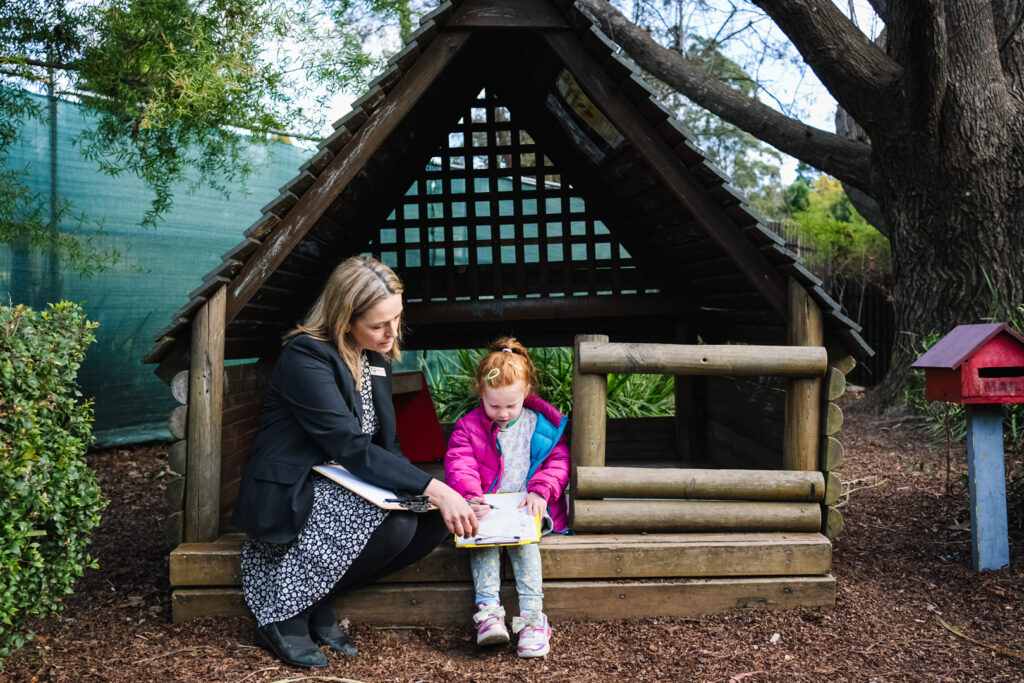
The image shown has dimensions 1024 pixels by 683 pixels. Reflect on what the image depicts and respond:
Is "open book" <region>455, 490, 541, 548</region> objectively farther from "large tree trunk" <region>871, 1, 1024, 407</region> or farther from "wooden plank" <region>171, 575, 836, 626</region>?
"large tree trunk" <region>871, 1, 1024, 407</region>

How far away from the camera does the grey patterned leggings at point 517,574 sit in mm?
3039

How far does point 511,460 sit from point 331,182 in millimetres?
1420

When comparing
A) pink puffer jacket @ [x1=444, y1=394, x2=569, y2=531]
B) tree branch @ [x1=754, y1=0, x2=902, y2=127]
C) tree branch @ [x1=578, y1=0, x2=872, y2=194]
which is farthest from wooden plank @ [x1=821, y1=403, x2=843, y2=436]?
tree branch @ [x1=578, y1=0, x2=872, y2=194]

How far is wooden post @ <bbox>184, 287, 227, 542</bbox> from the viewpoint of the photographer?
3.26m

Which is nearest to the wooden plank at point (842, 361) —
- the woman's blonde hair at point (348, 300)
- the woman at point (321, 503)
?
the woman at point (321, 503)

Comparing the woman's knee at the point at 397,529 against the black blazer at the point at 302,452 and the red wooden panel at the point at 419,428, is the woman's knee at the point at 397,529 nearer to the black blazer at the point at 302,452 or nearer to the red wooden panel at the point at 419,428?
the black blazer at the point at 302,452

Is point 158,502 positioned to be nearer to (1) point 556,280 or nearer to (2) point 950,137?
(1) point 556,280

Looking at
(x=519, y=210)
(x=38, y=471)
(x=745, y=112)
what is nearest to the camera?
(x=38, y=471)

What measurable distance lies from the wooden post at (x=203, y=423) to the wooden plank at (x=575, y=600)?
0.29m

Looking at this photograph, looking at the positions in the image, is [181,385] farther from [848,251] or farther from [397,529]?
[848,251]

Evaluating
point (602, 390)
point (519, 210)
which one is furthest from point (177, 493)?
point (519, 210)

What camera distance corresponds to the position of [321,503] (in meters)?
2.97

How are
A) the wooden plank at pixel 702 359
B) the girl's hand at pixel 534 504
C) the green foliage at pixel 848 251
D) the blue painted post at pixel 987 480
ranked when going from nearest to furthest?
1. the girl's hand at pixel 534 504
2. the wooden plank at pixel 702 359
3. the blue painted post at pixel 987 480
4. the green foliage at pixel 848 251

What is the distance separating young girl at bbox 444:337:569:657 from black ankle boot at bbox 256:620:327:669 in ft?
1.97
